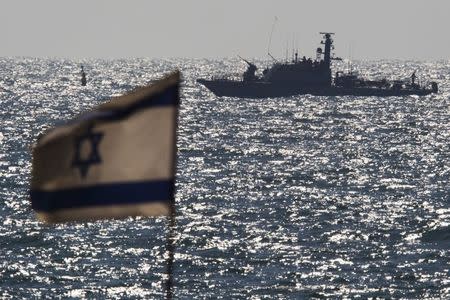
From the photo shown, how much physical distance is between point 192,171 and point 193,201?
17.4m

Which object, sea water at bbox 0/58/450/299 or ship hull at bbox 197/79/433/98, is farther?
ship hull at bbox 197/79/433/98

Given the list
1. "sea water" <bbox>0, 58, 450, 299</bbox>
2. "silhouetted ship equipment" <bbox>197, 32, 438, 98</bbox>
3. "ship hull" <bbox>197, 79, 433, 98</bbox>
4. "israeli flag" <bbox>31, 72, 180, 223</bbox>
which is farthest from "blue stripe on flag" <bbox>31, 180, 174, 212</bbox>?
"ship hull" <bbox>197, 79, 433, 98</bbox>

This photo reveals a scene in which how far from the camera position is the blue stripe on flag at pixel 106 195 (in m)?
15.7

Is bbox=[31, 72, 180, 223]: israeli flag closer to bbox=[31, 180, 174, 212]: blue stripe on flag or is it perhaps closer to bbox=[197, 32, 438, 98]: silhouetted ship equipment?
bbox=[31, 180, 174, 212]: blue stripe on flag

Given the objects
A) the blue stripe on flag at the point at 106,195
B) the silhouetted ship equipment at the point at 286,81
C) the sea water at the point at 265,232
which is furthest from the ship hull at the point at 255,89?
the blue stripe on flag at the point at 106,195

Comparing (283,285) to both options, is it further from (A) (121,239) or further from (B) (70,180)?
(B) (70,180)

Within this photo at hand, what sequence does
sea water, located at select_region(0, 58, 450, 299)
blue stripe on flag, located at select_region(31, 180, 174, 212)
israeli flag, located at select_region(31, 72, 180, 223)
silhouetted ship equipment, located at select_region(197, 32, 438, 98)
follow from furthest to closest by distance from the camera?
silhouetted ship equipment, located at select_region(197, 32, 438, 98), sea water, located at select_region(0, 58, 450, 299), blue stripe on flag, located at select_region(31, 180, 174, 212), israeli flag, located at select_region(31, 72, 180, 223)

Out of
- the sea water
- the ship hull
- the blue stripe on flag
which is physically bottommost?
the sea water

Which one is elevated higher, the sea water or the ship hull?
the ship hull

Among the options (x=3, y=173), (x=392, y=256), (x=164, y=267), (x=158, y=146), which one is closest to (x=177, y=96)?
(x=158, y=146)

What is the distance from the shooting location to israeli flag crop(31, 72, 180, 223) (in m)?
15.3

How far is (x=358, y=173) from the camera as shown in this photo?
8350cm

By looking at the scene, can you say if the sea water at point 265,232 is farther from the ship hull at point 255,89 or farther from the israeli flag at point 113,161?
the ship hull at point 255,89

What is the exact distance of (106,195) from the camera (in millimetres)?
15727
